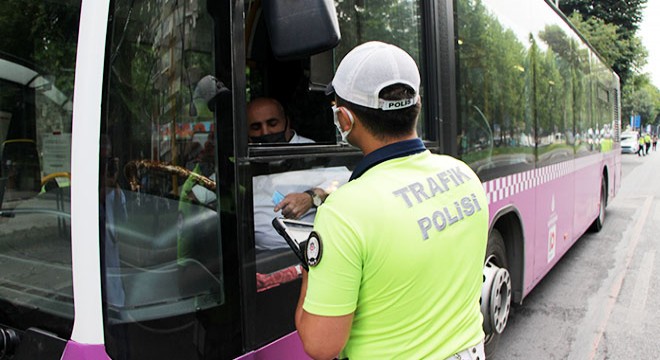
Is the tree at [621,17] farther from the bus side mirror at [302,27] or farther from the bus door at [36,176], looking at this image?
the bus door at [36,176]

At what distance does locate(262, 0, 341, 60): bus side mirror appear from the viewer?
143cm

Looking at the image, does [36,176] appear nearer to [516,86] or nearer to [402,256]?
[402,256]

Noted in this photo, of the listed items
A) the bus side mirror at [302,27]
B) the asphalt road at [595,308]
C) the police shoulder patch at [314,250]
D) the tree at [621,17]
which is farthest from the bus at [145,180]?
the tree at [621,17]

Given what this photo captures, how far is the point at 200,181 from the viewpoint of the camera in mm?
1557

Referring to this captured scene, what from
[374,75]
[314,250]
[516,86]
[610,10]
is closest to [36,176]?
[314,250]

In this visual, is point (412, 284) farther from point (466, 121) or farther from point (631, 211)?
point (631, 211)

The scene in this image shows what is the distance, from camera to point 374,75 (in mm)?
1166

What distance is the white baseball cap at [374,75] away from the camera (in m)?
1.17

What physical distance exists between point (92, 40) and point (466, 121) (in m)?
2.25

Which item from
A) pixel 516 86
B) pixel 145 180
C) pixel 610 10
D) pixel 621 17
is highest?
pixel 610 10

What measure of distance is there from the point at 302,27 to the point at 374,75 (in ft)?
1.27

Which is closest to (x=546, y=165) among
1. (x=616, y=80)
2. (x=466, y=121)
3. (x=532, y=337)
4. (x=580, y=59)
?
(x=532, y=337)

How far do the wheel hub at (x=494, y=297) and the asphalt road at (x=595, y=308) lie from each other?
1.18 feet

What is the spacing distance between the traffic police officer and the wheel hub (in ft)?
6.21
